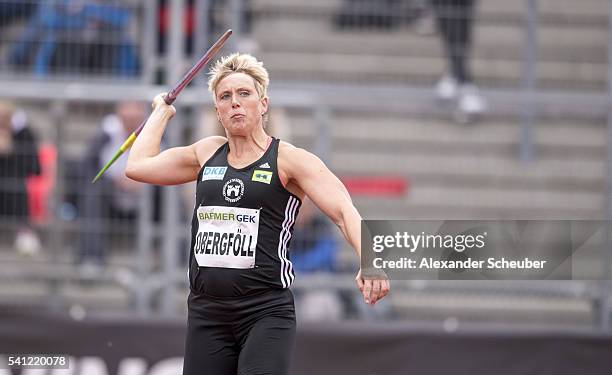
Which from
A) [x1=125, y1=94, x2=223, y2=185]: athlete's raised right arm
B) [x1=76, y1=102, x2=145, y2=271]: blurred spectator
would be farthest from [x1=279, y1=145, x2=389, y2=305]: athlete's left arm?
[x1=76, y1=102, x2=145, y2=271]: blurred spectator

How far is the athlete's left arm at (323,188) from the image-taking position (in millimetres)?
5516

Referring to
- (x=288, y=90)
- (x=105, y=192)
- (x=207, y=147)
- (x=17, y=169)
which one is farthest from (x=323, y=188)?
(x=17, y=169)

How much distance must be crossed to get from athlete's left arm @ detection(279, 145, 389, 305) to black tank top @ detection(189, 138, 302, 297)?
75mm

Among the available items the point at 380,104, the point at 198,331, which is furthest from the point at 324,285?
the point at 198,331

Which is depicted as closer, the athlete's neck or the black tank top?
the black tank top

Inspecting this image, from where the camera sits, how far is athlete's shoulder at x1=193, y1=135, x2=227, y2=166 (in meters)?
5.94

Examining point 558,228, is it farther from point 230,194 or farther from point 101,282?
point 101,282

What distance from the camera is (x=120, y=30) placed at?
9.02 meters

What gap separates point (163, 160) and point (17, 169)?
10.3 feet

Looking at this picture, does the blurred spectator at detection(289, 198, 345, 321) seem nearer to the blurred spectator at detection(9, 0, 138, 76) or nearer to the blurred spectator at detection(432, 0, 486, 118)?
the blurred spectator at detection(432, 0, 486, 118)

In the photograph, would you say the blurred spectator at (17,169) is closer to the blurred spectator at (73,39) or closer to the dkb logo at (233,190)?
the blurred spectator at (73,39)

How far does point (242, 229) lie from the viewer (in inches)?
223

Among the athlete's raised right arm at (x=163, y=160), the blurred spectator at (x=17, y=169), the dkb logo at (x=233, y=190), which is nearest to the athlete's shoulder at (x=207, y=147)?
the athlete's raised right arm at (x=163, y=160)

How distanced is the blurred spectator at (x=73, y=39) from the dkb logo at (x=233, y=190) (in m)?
3.66
